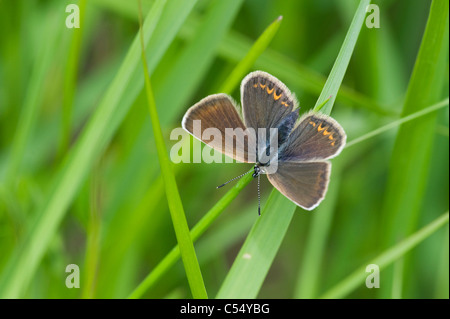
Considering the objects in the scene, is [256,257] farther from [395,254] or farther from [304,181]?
[395,254]

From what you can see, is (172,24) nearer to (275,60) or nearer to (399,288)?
(275,60)

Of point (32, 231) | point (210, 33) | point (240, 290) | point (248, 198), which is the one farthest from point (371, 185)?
point (32, 231)

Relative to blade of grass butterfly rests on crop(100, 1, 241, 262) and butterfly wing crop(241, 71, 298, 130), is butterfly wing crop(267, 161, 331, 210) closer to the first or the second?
butterfly wing crop(241, 71, 298, 130)

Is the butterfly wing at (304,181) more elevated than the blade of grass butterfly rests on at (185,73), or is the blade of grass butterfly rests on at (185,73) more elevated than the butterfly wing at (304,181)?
the blade of grass butterfly rests on at (185,73)

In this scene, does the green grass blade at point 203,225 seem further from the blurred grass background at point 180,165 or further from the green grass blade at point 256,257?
→ the blurred grass background at point 180,165

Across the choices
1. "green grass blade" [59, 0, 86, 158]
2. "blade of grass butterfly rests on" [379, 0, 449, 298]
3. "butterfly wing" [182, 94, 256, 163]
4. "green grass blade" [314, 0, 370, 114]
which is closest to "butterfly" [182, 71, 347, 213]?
"butterfly wing" [182, 94, 256, 163]

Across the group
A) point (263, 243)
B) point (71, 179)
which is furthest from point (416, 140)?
point (71, 179)

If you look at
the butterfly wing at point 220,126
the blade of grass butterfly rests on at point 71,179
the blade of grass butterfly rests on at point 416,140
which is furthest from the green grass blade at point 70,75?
the blade of grass butterfly rests on at point 416,140
